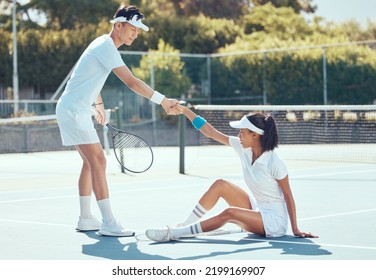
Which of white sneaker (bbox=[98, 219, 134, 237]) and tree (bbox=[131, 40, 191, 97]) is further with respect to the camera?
tree (bbox=[131, 40, 191, 97])

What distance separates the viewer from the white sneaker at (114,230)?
7.47m

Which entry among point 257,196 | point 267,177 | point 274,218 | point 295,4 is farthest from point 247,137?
point 295,4

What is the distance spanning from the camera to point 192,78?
3081 centimetres

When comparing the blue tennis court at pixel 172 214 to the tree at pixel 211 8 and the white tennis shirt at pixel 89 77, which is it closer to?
the white tennis shirt at pixel 89 77

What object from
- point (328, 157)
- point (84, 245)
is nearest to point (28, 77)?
point (328, 157)

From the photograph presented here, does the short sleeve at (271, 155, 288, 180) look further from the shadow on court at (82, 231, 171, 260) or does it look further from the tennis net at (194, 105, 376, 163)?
the tennis net at (194, 105, 376, 163)

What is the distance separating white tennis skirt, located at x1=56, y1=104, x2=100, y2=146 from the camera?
7.62 metres

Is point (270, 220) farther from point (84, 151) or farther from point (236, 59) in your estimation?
point (236, 59)

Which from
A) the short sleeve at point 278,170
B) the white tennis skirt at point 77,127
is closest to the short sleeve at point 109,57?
→ the white tennis skirt at point 77,127

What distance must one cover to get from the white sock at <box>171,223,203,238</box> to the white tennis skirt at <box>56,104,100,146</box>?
1.10 metres

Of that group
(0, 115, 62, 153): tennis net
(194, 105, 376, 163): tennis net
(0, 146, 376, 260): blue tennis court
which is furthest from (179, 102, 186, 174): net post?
(0, 115, 62, 153): tennis net

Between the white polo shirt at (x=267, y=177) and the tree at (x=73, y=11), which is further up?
the tree at (x=73, y=11)

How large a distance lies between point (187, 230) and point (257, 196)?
612 millimetres

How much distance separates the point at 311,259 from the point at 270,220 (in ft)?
3.42
